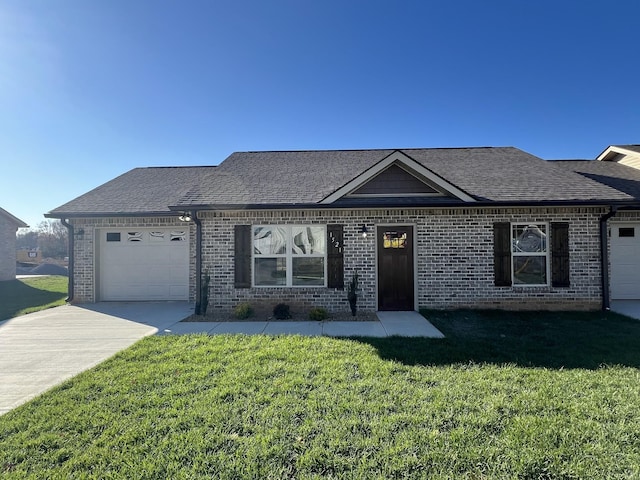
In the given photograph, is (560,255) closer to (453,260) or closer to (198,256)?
(453,260)

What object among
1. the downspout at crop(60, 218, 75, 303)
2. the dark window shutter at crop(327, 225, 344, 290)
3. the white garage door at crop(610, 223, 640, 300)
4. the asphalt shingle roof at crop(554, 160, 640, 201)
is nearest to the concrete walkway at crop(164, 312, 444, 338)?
the dark window shutter at crop(327, 225, 344, 290)

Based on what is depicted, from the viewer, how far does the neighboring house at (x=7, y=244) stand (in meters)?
18.6

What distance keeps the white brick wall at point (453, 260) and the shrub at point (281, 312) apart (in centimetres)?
52

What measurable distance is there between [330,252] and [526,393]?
535 centimetres

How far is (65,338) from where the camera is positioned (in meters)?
6.22

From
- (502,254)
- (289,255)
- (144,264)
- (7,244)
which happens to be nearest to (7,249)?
(7,244)

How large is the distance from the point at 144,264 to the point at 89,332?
3.73 m

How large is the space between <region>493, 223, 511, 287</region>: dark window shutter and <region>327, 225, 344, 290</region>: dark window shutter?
416 centimetres

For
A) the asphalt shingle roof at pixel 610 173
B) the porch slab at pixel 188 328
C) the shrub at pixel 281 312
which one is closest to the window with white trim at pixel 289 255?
the shrub at pixel 281 312

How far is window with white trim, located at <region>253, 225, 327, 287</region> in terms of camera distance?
330 inches

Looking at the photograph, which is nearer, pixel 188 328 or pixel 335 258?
pixel 188 328

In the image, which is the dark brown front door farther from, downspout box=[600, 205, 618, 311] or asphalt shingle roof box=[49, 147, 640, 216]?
downspout box=[600, 205, 618, 311]

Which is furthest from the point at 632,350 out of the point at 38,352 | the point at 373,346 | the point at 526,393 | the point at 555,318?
the point at 38,352

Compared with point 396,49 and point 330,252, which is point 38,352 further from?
point 396,49
